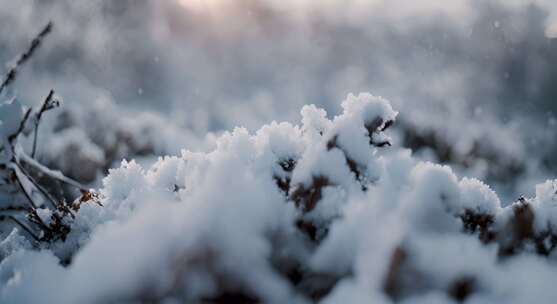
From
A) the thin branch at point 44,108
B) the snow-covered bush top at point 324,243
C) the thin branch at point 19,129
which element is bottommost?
the snow-covered bush top at point 324,243

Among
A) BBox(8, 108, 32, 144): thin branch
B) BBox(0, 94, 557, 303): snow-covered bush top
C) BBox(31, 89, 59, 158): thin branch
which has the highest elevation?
BBox(31, 89, 59, 158): thin branch

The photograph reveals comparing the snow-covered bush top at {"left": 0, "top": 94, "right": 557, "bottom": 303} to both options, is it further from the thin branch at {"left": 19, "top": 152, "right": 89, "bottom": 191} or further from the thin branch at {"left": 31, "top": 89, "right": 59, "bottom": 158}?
the thin branch at {"left": 31, "top": 89, "right": 59, "bottom": 158}

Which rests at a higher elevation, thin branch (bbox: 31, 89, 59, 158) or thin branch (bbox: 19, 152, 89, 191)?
thin branch (bbox: 31, 89, 59, 158)

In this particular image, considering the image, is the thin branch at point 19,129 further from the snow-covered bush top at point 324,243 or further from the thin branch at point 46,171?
the snow-covered bush top at point 324,243

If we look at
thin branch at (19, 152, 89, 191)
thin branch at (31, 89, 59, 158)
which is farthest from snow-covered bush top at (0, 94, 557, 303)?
thin branch at (31, 89, 59, 158)

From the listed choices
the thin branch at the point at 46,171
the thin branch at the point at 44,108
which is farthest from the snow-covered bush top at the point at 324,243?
the thin branch at the point at 44,108

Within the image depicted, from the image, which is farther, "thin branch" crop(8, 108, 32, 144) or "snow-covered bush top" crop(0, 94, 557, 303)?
"thin branch" crop(8, 108, 32, 144)

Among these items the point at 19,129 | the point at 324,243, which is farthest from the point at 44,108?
the point at 324,243
